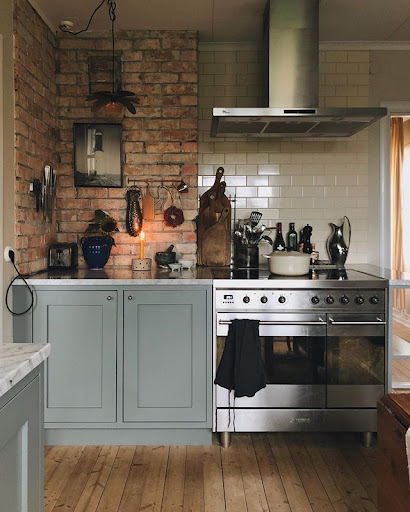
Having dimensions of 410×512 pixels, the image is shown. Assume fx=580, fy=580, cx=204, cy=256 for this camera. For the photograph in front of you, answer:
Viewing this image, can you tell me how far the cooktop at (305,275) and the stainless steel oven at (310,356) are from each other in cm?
9

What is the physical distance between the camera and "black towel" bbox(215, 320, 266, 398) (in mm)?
3352

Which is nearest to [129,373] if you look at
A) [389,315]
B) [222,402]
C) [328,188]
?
[222,402]

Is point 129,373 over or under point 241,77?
under

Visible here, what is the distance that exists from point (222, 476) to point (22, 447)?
5.84 feet

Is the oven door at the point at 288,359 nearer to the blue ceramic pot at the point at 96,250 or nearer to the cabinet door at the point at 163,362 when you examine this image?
the cabinet door at the point at 163,362

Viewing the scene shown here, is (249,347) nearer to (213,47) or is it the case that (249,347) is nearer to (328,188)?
(328,188)

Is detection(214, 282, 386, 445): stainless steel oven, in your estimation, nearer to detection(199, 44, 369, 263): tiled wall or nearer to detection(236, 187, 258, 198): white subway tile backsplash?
detection(199, 44, 369, 263): tiled wall

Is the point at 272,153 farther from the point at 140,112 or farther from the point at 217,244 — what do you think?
the point at 140,112

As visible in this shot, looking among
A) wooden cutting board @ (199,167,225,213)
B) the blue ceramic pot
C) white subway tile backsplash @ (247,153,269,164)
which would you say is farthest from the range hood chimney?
the blue ceramic pot

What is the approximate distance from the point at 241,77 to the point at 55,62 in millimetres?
1398

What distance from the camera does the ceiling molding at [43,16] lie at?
147 inches

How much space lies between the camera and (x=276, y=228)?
14.5 feet

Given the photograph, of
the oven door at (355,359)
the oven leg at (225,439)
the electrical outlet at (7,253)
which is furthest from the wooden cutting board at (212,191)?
the oven leg at (225,439)

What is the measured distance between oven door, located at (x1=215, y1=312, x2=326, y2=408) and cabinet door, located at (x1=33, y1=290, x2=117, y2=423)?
2.15 feet
